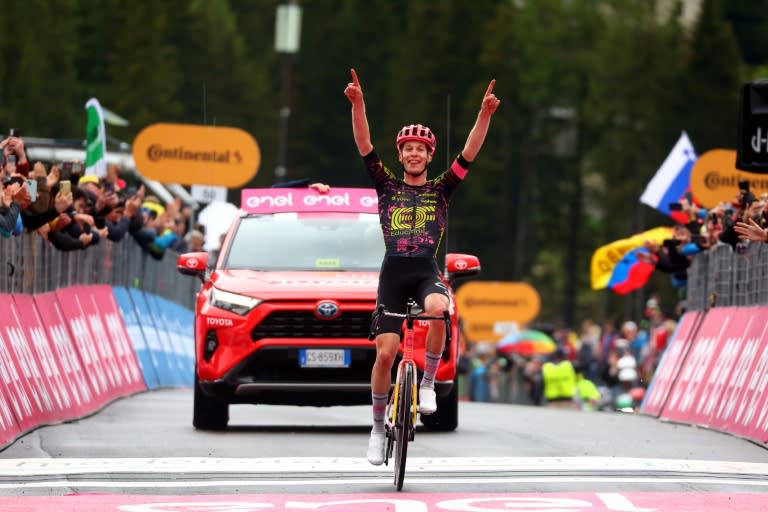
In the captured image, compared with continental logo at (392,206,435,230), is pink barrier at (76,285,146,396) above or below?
below

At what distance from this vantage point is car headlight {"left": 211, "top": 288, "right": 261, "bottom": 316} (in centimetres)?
1705

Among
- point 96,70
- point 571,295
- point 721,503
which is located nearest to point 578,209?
point 571,295

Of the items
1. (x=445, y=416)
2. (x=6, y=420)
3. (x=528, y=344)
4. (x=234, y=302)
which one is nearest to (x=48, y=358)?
(x=234, y=302)

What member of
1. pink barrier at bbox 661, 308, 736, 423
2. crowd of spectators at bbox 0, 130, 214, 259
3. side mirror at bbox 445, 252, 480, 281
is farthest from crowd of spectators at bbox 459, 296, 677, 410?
side mirror at bbox 445, 252, 480, 281

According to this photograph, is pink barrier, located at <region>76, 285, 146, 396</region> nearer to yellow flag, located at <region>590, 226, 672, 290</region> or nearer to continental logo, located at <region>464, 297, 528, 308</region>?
yellow flag, located at <region>590, 226, 672, 290</region>

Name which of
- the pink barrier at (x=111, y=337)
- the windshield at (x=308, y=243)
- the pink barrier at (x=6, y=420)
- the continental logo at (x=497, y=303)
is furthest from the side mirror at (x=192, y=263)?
the continental logo at (x=497, y=303)

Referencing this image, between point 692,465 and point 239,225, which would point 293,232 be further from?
point 692,465

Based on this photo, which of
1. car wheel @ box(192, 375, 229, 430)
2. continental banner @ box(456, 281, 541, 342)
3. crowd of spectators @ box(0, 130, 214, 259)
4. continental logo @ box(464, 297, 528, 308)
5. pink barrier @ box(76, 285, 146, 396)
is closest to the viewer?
crowd of spectators @ box(0, 130, 214, 259)

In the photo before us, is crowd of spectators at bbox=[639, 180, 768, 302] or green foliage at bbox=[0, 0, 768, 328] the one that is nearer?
crowd of spectators at bbox=[639, 180, 768, 302]

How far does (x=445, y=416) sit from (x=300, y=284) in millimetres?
1676

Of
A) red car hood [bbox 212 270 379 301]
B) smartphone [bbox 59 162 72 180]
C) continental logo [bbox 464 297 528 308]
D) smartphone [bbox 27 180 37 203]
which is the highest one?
smartphone [bbox 59 162 72 180]

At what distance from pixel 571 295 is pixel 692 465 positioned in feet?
224

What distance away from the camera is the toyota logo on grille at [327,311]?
55.5ft

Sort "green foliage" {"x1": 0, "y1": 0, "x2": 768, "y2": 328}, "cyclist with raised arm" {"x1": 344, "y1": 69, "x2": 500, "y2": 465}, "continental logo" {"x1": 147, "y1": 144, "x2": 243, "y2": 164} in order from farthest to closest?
1. "green foliage" {"x1": 0, "y1": 0, "x2": 768, "y2": 328}
2. "continental logo" {"x1": 147, "y1": 144, "x2": 243, "y2": 164}
3. "cyclist with raised arm" {"x1": 344, "y1": 69, "x2": 500, "y2": 465}
